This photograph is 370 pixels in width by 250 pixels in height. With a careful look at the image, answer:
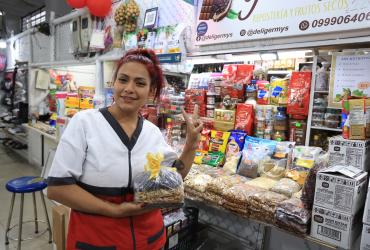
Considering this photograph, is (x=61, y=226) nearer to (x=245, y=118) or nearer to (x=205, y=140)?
(x=205, y=140)

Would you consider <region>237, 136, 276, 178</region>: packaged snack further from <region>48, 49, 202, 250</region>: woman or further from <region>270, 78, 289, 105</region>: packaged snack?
<region>48, 49, 202, 250</region>: woman

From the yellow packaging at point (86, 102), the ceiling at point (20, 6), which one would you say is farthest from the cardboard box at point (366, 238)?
the ceiling at point (20, 6)

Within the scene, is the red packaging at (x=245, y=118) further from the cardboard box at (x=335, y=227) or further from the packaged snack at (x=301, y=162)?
the cardboard box at (x=335, y=227)

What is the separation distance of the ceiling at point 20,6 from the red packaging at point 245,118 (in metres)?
9.89

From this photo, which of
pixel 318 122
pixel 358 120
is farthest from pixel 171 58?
pixel 358 120

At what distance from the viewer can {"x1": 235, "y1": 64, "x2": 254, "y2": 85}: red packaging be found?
2514mm

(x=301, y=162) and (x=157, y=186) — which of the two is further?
(x=301, y=162)

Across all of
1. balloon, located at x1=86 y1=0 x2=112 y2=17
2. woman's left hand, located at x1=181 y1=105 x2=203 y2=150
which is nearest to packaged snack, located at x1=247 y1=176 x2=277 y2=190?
woman's left hand, located at x1=181 y1=105 x2=203 y2=150

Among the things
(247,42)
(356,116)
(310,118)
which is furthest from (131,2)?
(356,116)

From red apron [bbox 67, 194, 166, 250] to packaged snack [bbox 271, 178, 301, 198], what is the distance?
3.34ft

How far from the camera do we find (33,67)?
573 centimetres

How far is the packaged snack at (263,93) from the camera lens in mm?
2387

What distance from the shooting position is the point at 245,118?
2.40 meters

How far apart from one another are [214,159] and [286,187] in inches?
29.3
